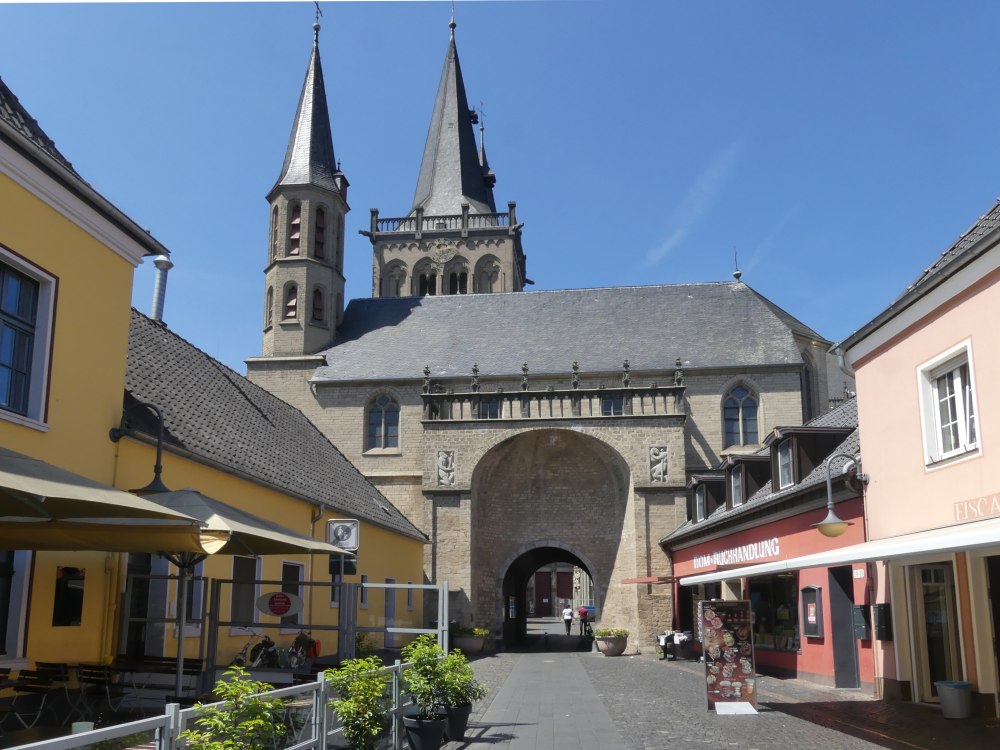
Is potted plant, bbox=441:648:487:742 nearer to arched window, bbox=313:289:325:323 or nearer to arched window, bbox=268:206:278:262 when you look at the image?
arched window, bbox=313:289:325:323

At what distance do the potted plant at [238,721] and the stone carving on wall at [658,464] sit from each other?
24835 mm

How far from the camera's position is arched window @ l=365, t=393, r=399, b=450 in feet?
113

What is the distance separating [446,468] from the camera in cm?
3112

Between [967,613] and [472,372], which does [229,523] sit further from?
[472,372]

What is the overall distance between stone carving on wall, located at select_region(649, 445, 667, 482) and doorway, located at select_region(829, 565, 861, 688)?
1371cm

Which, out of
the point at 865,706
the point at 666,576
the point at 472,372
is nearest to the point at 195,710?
the point at 865,706

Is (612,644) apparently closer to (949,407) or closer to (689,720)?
(689,720)

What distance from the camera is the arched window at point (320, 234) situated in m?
39.0

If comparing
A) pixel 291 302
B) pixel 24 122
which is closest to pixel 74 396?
pixel 24 122

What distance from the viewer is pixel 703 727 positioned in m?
11.7

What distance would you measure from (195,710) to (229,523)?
3.57 metres

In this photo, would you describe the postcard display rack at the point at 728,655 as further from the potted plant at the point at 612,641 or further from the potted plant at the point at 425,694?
the potted plant at the point at 612,641

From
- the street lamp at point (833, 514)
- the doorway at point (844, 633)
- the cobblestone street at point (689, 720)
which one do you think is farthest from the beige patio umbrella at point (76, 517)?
the doorway at point (844, 633)

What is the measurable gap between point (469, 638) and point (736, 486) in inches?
403
